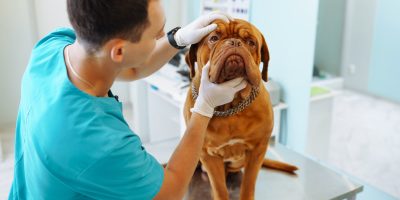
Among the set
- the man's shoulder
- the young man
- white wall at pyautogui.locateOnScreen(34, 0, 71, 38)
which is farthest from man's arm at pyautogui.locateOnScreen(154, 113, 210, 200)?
white wall at pyautogui.locateOnScreen(34, 0, 71, 38)

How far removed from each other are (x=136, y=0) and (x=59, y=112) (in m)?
0.27

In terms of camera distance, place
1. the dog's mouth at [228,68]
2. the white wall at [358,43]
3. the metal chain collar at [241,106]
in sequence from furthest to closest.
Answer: the white wall at [358,43]
the metal chain collar at [241,106]
the dog's mouth at [228,68]

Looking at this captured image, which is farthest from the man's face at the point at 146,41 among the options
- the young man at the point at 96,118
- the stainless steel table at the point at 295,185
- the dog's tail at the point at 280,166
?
the dog's tail at the point at 280,166

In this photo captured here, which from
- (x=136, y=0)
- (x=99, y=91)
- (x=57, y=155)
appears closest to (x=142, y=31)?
(x=136, y=0)

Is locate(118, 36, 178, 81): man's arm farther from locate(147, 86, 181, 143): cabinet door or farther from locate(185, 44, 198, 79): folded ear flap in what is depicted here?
locate(147, 86, 181, 143): cabinet door

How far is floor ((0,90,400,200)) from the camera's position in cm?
218

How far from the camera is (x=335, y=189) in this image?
127cm

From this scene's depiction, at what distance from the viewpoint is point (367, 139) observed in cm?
233

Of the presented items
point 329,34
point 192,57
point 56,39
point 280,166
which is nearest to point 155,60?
point 192,57

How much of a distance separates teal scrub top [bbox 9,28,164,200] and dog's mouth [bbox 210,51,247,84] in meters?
0.23

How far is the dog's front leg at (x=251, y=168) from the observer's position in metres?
1.02

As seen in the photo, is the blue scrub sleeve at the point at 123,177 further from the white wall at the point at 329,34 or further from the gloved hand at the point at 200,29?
the white wall at the point at 329,34

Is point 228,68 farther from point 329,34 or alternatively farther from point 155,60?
point 329,34

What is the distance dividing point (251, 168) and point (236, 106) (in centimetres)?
19
